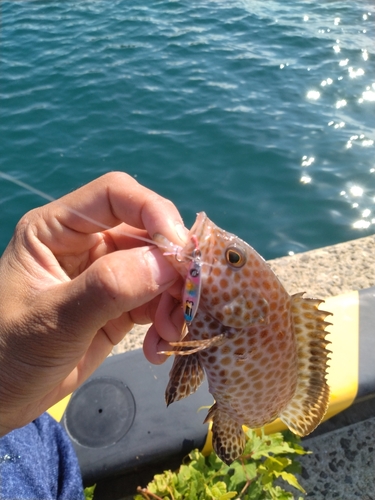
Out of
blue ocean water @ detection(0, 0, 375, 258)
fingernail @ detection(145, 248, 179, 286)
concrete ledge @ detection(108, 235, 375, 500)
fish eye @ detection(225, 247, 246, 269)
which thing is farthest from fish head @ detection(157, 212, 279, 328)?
blue ocean water @ detection(0, 0, 375, 258)

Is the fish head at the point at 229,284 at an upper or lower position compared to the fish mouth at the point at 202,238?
lower

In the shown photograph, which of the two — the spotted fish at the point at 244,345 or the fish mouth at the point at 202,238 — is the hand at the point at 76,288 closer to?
the fish mouth at the point at 202,238

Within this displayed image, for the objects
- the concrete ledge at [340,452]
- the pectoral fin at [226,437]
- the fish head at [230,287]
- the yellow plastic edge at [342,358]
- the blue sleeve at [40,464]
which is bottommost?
the concrete ledge at [340,452]

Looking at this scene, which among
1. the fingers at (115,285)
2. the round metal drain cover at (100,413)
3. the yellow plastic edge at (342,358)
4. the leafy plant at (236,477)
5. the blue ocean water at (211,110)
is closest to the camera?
the fingers at (115,285)

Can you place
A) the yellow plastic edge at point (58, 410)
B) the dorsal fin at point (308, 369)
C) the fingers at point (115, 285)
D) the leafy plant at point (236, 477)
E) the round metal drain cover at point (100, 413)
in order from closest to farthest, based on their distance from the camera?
1. the fingers at point (115, 285)
2. the dorsal fin at point (308, 369)
3. the leafy plant at point (236, 477)
4. the round metal drain cover at point (100, 413)
5. the yellow plastic edge at point (58, 410)

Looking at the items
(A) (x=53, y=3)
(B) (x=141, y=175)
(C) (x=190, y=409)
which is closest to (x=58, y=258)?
(C) (x=190, y=409)

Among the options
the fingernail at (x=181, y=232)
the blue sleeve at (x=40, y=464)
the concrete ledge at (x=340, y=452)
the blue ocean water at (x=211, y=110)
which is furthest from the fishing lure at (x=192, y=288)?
the blue ocean water at (x=211, y=110)

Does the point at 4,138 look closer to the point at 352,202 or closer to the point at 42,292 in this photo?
the point at 352,202

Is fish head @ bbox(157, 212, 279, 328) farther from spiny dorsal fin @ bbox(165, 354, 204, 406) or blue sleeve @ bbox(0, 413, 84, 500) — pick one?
blue sleeve @ bbox(0, 413, 84, 500)
